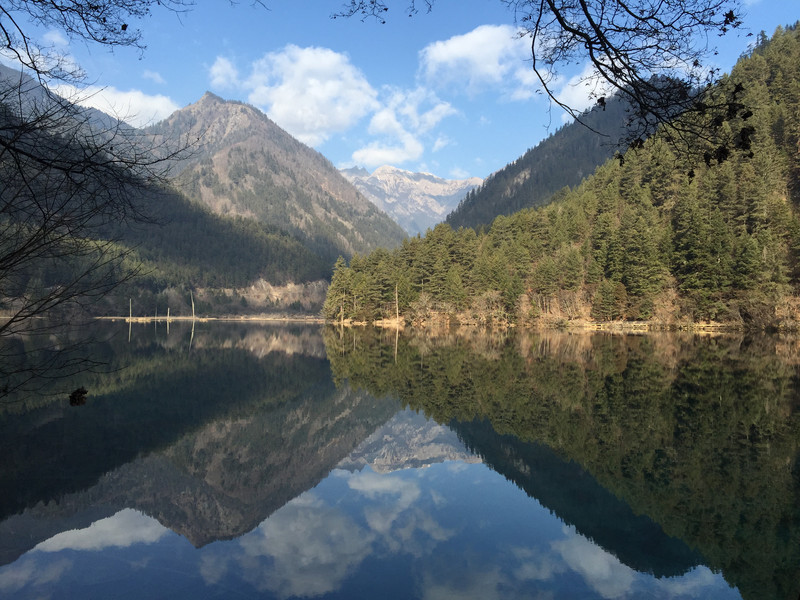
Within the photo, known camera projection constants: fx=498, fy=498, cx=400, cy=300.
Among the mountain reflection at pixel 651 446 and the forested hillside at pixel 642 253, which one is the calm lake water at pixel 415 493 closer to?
the mountain reflection at pixel 651 446

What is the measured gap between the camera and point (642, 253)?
63594 mm

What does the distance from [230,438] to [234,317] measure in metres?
137

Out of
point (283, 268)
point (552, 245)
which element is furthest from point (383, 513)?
point (283, 268)

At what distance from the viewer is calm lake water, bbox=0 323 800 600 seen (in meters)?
7.09

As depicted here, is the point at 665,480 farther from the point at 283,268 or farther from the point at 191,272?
the point at 283,268

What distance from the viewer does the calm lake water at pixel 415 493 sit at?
7.09m

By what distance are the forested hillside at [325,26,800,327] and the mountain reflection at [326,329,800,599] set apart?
3423 centimetres

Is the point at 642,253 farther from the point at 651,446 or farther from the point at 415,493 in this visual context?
the point at 415,493

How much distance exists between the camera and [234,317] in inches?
5728

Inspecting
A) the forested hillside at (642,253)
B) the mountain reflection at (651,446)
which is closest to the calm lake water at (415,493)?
the mountain reflection at (651,446)

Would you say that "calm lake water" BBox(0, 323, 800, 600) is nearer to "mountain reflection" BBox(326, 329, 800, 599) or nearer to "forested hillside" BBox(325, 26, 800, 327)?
"mountain reflection" BBox(326, 329, 800, 599)

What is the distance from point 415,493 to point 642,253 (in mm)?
61508

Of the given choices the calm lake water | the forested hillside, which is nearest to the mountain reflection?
the calm lake water

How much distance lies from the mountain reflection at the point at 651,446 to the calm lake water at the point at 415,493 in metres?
0.06
